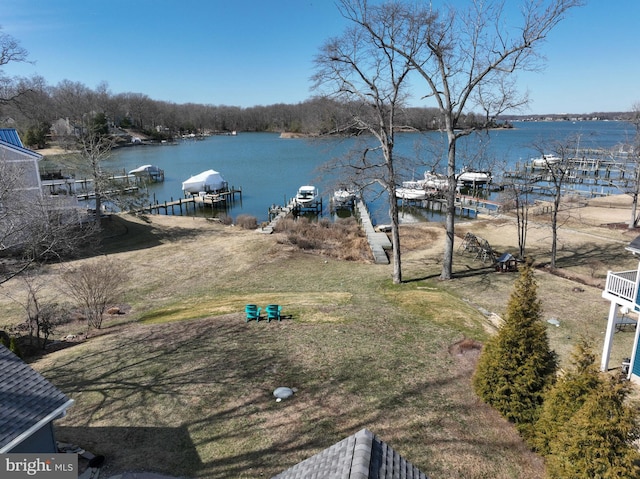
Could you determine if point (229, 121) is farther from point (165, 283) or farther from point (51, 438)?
point (51, 438)

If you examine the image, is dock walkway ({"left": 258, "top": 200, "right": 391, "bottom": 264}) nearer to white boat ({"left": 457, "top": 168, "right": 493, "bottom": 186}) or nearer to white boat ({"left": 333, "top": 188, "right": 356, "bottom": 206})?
white boat ({"left": 333, "top": 188, "right": 356, "bottom": 206})

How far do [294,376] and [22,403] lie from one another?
19.3 feet

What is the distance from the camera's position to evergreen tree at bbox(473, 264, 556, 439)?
8.41m

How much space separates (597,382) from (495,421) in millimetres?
2977

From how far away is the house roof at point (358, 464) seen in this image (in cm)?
448

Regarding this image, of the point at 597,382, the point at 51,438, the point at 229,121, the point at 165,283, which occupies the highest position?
the point at 229,121

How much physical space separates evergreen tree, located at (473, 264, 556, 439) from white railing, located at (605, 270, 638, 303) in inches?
211

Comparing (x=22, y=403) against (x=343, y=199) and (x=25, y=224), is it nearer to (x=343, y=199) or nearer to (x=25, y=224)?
(x=25, y=224)

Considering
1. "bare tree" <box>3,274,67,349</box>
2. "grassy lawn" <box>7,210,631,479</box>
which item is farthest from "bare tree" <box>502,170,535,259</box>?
"bare tree" <box>3,274,67,349</box>

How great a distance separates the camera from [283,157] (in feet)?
294

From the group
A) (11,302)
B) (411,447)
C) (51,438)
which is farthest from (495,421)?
(11,302)

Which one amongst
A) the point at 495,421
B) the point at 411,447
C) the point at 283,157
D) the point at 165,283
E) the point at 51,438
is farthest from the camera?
the point at 283,157

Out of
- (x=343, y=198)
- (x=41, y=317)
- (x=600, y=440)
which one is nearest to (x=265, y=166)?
(x=343, y=198)

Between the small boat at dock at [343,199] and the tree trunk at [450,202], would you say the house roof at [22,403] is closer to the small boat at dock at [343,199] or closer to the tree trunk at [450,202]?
the tree trunk at [450,202]
